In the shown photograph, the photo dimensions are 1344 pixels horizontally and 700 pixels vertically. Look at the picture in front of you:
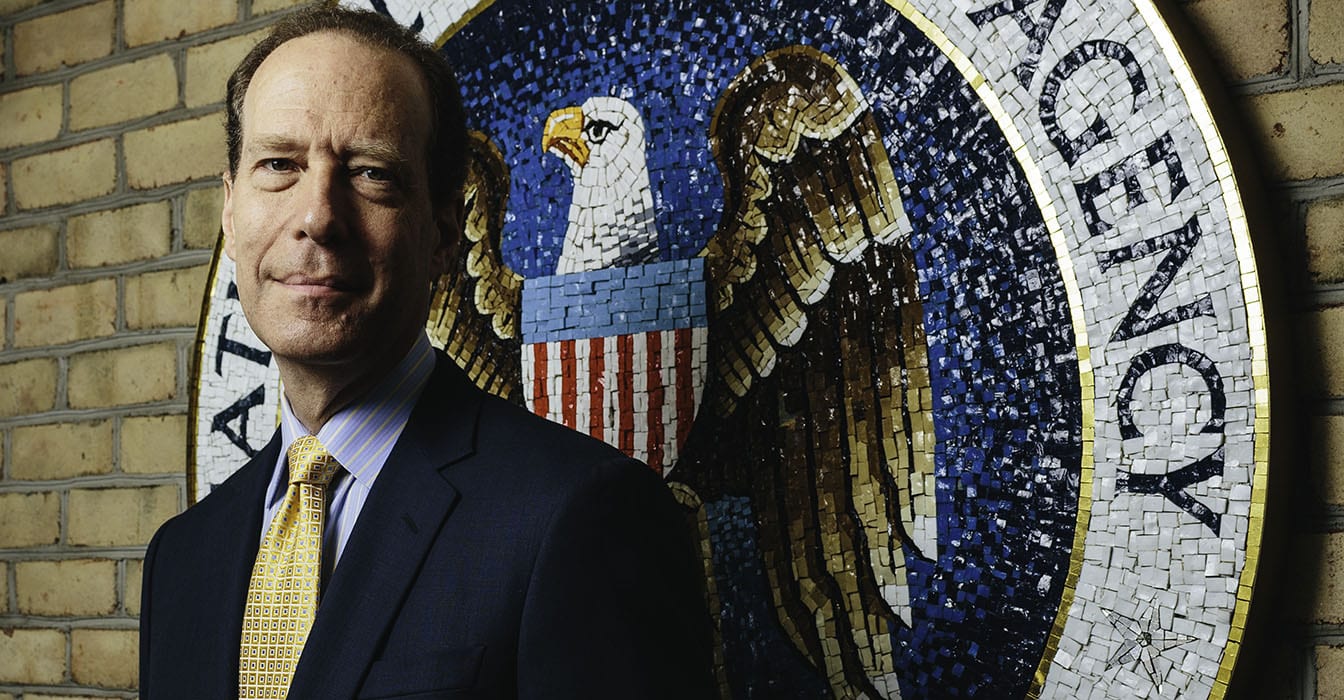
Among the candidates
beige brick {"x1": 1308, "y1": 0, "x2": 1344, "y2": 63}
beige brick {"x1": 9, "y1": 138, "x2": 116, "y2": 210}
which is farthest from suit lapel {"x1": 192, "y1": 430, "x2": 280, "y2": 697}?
beige brick {"x1": 1308, "y1": 0, "x2": 1344, "y2": 63}

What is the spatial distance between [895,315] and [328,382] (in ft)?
1.85

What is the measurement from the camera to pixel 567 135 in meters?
1.42

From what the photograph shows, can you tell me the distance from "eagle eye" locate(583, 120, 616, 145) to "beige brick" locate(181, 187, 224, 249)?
0.67m

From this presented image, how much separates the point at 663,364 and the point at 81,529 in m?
1.08

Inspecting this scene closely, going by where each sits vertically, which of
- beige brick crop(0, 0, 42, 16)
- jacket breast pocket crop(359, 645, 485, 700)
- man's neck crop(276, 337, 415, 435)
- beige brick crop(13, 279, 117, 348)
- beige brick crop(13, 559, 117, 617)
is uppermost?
beige brick crop(0, 0, 42, 16)

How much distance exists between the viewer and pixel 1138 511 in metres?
1.06

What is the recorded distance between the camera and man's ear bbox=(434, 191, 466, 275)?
1204mm

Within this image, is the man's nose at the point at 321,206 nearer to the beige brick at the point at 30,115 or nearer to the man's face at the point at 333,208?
the man's face at the point at 333,208

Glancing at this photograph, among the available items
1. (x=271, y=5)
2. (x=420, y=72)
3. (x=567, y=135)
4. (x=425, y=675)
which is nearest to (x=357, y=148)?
(x=420, y=72)

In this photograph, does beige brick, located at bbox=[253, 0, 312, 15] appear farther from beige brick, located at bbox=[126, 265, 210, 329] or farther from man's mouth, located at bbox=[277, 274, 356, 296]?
man's mouth, located at bbox=[277, 274, 356, 296]

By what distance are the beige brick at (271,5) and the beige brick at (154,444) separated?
0.62 meters

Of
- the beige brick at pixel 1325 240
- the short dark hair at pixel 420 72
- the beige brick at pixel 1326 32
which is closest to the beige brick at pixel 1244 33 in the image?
the beige brick at pixel 1326 32

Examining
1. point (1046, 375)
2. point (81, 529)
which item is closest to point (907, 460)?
point (1046, 375)

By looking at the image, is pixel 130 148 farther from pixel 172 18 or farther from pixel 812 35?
pixel 812 35
